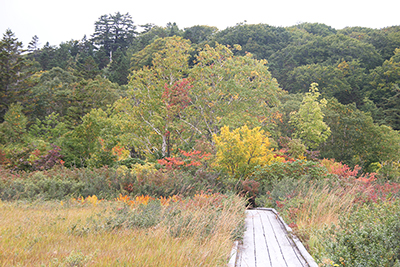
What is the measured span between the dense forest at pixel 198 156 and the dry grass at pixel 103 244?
34mm

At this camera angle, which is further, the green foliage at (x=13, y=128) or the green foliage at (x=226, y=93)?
the green foliage at (x=13, y=128)

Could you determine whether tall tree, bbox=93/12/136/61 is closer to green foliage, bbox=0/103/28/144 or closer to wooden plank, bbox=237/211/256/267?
green foliage, bbox=0/103/28/144

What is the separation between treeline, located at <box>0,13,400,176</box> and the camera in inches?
588

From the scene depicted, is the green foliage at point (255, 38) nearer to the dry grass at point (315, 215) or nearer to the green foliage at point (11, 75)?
the green foliage at point (11, 75)

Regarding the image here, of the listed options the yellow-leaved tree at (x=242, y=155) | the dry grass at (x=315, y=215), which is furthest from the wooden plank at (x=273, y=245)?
the yellow-leaved tree at (x=242, y=155)

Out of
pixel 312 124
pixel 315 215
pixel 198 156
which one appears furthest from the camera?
pixel 312 124

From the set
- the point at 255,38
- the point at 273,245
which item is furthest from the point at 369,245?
the point at 255,38

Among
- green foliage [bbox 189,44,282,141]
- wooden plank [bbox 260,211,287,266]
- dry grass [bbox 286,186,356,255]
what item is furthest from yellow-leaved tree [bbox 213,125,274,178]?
wooden plank [bbox 260,211,287,266]

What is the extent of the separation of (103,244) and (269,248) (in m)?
2.38

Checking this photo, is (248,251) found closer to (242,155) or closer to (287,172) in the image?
(287,172)

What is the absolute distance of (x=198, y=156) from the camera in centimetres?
1073

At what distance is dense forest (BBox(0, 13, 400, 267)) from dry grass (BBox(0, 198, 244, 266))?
0.11 feet

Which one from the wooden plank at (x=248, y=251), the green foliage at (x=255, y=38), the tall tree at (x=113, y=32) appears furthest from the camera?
the tall tree at (x=113, y=32)

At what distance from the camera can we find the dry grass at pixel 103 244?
2887 millimetres
